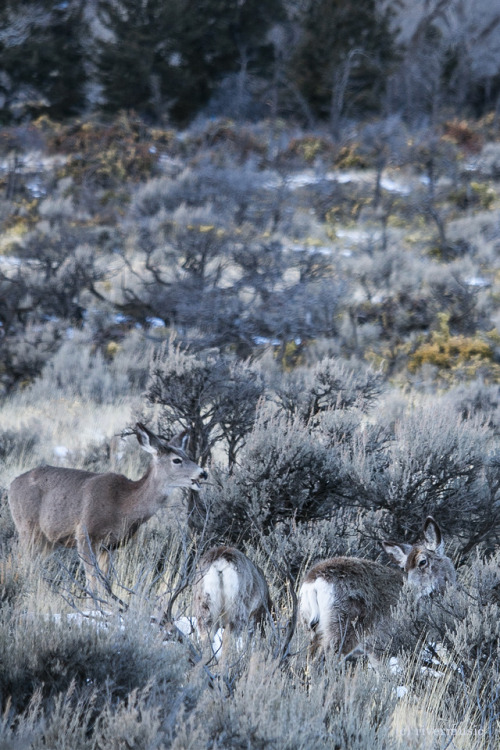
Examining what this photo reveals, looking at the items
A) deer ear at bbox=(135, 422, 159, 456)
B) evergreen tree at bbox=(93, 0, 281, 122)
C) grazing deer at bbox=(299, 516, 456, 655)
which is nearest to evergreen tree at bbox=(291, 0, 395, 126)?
evergreen tree at bbox=(93, 0, 281, 122)

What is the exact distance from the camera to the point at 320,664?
418 cm

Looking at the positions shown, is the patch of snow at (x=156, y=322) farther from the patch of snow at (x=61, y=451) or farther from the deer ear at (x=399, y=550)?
the deer ear at (x=399, y=550)

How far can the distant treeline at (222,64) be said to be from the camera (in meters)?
37.0

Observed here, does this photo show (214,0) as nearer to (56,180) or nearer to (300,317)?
(56,180)

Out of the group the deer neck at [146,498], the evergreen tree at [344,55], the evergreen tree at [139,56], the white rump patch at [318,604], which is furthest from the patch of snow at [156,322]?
the evergreen tree at [344,55]

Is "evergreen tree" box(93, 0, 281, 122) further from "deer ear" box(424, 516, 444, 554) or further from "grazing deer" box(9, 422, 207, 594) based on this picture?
"deer ear" box(424, 516, 444, 554)

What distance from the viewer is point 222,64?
133 feet

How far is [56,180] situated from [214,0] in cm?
1728

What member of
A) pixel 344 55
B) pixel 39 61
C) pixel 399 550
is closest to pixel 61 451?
pixel 399 550

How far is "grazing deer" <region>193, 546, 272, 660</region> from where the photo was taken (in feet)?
15.1

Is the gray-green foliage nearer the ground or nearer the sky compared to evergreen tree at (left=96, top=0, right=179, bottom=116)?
nearer the ground

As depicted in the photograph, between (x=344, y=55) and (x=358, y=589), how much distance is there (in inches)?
1512

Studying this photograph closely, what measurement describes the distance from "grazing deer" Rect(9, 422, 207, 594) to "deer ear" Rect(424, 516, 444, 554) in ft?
5.69

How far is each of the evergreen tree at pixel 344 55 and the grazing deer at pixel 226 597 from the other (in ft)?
119
